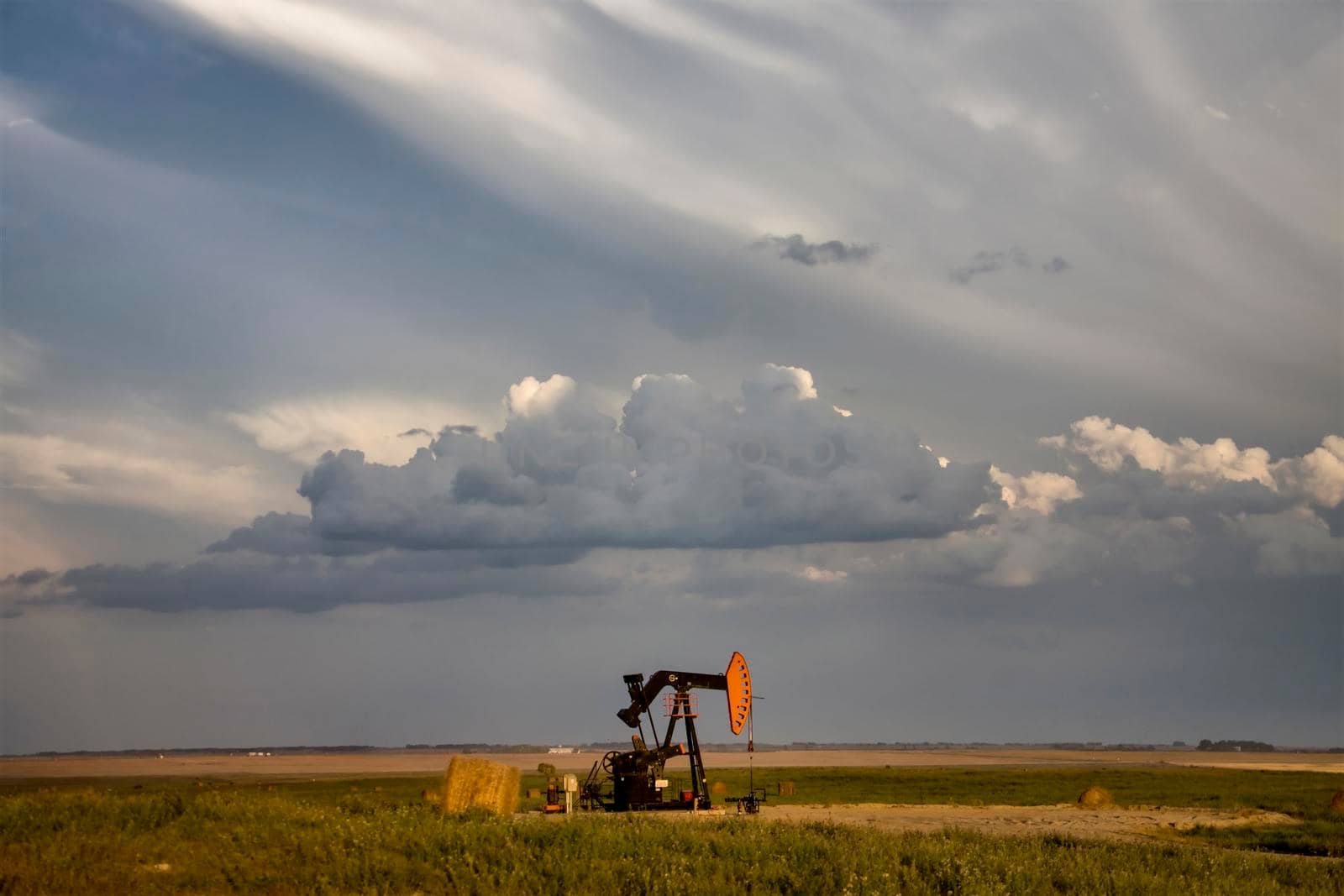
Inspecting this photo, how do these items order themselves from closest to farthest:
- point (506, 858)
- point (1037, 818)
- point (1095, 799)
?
1. point (506, 858)
2. point (1037, 818)
3. point (1095, 799)

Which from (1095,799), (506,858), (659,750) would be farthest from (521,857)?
(1095,799)

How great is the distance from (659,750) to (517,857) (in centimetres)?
1430

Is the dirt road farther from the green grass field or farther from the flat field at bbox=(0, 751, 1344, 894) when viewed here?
the green grass field

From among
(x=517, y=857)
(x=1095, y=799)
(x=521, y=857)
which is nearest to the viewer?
(x=517, y=857)

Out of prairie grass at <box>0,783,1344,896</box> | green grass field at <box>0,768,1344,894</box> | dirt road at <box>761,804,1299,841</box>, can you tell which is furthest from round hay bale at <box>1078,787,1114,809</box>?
prairie grass at <box>0,783,1344,896</box>

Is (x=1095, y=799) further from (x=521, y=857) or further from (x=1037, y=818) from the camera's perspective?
(x=521, y=857)

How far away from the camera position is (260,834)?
19641 mm

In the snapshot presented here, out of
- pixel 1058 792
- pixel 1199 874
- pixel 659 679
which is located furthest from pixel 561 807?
pixel 1058 792

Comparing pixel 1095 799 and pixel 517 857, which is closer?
pixel 517 857

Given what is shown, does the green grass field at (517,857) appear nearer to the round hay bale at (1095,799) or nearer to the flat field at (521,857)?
the flat field at (521,857)

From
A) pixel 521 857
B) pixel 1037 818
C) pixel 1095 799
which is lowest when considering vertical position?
pixel 1095 799

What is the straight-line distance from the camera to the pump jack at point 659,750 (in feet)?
104

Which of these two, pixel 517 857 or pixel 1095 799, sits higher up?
pixel 517 857

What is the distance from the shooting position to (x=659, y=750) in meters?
32.2
